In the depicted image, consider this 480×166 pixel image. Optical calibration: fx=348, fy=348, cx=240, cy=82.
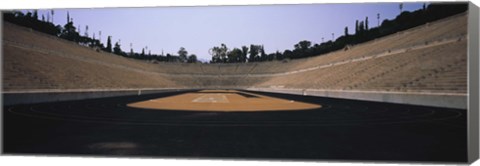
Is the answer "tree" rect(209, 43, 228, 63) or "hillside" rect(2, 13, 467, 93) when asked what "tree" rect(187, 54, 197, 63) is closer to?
"tree" rect(209, 43, 228, 63)

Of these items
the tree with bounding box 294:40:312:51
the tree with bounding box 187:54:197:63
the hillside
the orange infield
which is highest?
the tree with bounding box 294:40:312:51

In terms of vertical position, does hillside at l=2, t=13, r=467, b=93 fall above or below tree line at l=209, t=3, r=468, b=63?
below

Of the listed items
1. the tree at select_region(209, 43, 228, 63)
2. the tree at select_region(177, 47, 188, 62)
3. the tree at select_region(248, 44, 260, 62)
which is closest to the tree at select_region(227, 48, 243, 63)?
the tree at select_region(209, 43, 228, 63)

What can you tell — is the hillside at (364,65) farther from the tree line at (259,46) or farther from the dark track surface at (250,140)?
the tree line at (259,46)

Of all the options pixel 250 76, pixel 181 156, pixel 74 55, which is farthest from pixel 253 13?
pixel 250 76

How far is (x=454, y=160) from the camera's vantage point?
771 centimetres

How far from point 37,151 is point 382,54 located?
4396 cm

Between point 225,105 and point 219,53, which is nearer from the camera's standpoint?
point 225,105

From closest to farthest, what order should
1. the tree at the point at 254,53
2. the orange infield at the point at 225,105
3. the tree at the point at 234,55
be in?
1. the orange infield at the point at 225,105
2. the tree at the point at 234,55
3. the tree at the point at 254,53

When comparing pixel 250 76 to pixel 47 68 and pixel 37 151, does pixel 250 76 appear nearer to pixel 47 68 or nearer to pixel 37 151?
pixel 47 68

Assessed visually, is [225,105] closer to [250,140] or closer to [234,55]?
[250,140]

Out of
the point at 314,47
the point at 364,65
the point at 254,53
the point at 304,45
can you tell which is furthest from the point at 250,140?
the point at 254,53

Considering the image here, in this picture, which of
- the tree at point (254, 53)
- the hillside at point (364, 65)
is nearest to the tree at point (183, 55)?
the tree at point (254, 53)

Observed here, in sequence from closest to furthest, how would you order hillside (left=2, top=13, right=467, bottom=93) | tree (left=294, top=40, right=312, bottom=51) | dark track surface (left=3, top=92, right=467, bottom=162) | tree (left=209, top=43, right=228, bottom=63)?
dark track surface (left=3, top=92, right=467, bottom=162)
hillside (left=2, top=13, right=467, bottom=93)
tree (left=294, top=40, right=312, bottom=51)
tree (left=209, top=43, right=228, bottom=63)
